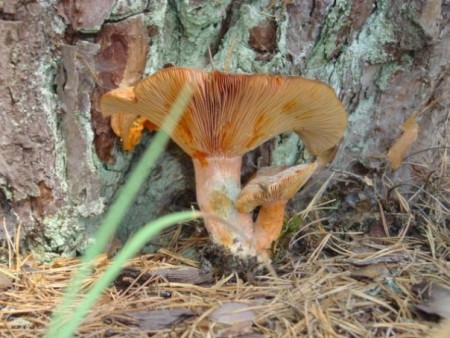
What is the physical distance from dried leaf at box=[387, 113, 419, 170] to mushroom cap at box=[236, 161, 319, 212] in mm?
604

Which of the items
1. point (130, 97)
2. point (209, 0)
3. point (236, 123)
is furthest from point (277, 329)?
point (209, 0)

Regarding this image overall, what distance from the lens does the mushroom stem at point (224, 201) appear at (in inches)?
83.4

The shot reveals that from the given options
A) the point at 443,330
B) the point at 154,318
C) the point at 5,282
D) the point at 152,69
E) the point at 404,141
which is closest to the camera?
the point at 443,330

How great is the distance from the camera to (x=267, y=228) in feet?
7.00

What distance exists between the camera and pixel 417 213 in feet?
8.18

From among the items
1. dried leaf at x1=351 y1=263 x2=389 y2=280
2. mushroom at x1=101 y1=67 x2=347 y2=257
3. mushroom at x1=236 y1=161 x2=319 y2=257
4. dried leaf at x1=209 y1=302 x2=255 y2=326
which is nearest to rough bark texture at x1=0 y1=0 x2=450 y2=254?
mushroom at x1=101 y1=67 x2=347 y2=257

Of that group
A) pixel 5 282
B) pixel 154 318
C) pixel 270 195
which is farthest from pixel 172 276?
pixel 5 282

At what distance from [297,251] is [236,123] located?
589mm

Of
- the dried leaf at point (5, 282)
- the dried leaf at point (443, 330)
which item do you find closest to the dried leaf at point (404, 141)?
the dried leaf at point (443, 330)

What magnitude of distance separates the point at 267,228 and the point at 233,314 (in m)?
0.42

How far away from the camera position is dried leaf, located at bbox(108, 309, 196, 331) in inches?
70.1

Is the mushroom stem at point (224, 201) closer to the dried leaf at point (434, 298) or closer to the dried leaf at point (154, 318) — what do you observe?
the dried leaf at point (154, 318)

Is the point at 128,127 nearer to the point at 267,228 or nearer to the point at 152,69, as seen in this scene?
the point at 152,69

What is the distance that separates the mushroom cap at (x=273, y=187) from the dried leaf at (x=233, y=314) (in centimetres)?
37
